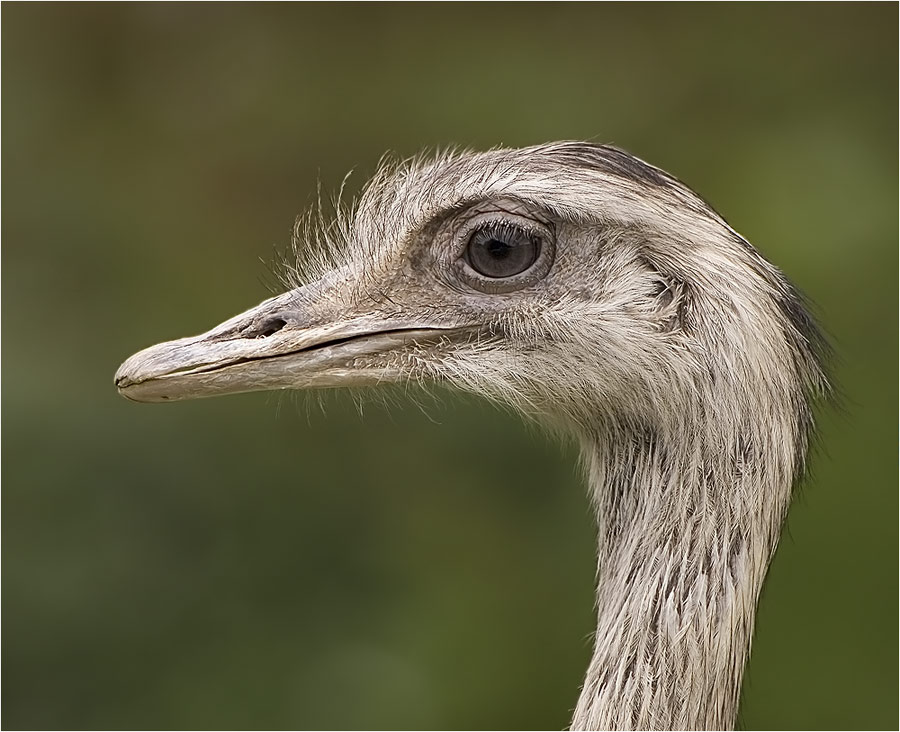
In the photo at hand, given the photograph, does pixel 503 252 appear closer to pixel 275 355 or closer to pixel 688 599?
pixel 275 355

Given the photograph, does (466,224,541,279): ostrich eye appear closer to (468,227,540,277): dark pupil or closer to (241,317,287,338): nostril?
(468,227,540,277): dark pupil

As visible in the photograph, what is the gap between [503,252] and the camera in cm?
Result: 267

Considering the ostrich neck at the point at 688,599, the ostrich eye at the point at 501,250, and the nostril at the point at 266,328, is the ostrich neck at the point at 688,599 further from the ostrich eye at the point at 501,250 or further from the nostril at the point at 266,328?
the nostril at the point at 266,328

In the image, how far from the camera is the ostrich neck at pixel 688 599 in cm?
249

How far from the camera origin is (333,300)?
2.81m

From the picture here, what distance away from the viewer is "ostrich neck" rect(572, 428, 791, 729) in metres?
2.49

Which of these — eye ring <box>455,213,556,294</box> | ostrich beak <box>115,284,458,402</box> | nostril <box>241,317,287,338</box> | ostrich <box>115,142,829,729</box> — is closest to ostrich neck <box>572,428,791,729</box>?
ostrich <box>115,142,829,729</box>

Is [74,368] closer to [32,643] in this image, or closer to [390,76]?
[32,643]

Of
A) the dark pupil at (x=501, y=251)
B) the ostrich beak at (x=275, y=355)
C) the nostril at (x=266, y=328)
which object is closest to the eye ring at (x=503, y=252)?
the dark pupil at (x=501, y=251)

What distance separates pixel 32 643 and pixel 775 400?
143 inches

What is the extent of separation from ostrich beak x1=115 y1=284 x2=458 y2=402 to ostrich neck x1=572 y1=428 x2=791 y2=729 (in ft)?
2.06

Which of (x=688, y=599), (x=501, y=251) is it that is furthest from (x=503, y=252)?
(x=688, y=599)

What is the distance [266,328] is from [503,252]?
1.80 feet

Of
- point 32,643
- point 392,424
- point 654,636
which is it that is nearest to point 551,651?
point 392,424
